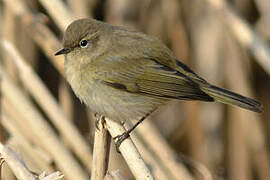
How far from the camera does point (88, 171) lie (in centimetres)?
307

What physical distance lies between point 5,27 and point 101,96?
4.04ft

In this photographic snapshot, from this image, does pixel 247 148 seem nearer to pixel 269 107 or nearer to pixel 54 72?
pixel 269 107

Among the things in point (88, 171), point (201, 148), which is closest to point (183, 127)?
point (201, 148)

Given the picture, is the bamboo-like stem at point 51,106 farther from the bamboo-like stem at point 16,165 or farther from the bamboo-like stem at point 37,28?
the bamboo-like stem at point 16,165

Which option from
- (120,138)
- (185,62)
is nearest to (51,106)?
(120,138)

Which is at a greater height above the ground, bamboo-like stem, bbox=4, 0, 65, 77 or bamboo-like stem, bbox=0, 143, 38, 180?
bamboo-like stem, bbox=4, 0, 65, 77

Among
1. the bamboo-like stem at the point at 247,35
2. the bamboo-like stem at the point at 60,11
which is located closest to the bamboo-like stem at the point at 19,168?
the bamboo-like stem at the point at 60,11

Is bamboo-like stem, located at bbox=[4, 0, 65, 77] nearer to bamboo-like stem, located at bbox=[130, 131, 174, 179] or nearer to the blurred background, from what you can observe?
the blurred background

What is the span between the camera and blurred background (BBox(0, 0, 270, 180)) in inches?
109

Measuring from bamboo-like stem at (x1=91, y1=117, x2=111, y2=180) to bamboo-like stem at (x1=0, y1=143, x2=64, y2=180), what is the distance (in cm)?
27

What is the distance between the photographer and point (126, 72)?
2.72m

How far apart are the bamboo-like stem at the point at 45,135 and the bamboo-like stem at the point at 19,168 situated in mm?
675

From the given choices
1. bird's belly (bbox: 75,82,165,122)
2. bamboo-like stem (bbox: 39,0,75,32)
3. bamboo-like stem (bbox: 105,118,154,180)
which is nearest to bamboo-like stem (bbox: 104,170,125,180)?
bamboo-like stem (bbox: 105,118,154,180)

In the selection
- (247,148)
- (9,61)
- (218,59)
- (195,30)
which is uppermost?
(9,61)
